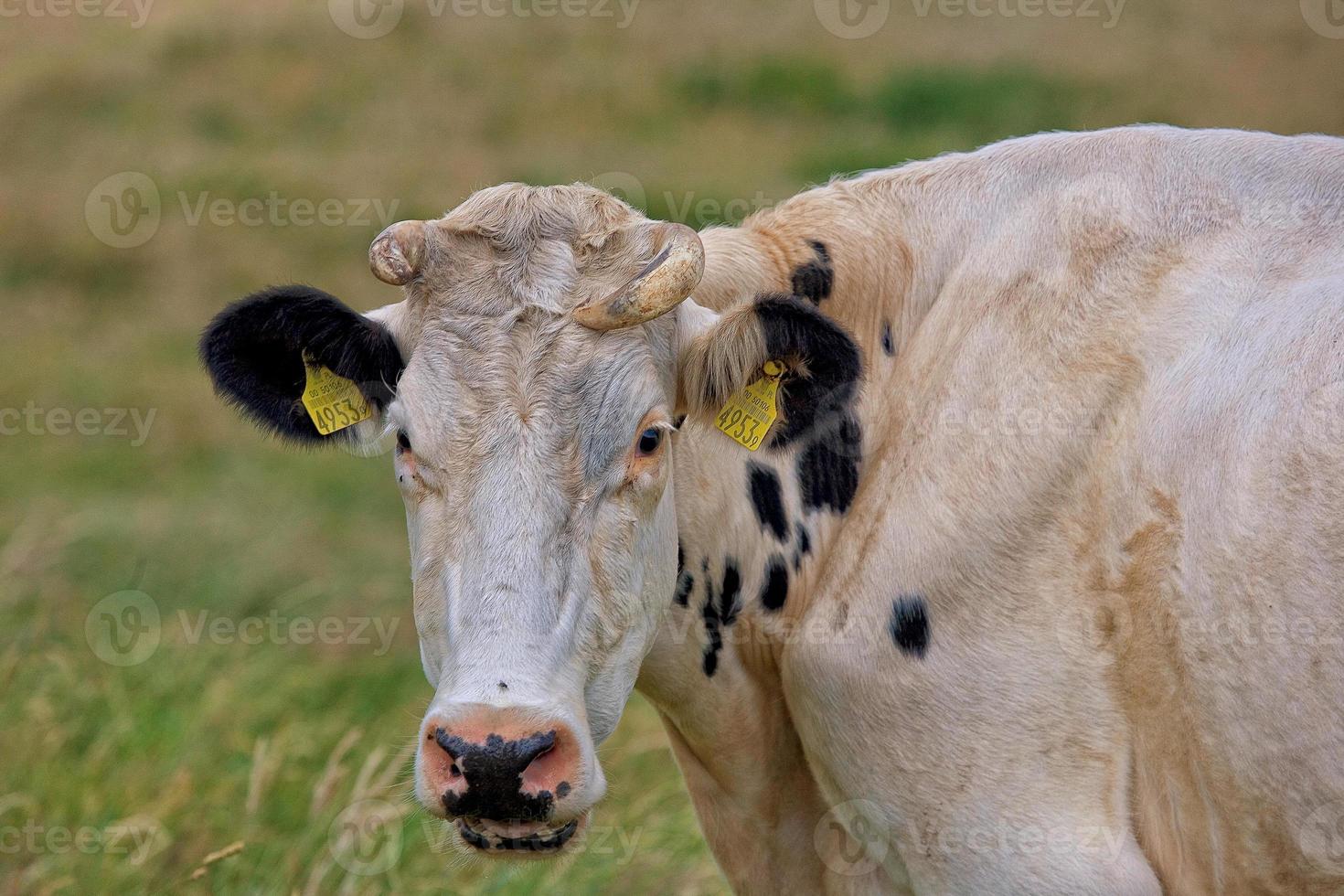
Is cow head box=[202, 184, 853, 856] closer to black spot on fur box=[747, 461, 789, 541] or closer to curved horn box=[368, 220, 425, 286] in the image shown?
curved horn box=[368, 220, 425, 286]

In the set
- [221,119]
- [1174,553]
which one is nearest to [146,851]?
[1174,553]

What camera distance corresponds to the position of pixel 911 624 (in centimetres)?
406

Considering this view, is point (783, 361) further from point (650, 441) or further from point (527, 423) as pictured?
point (527, 423)

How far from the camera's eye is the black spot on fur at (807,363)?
4062 mm

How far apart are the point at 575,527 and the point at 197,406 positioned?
12.1 meters

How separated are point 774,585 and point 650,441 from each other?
2.58ft

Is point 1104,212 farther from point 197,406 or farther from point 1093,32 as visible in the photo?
point 1093,32

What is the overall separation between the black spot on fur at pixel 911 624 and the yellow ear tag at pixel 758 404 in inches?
25.3

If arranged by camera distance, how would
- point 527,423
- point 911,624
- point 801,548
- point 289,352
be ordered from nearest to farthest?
point 527,423, point 911,624, point 289,352, point 801,548

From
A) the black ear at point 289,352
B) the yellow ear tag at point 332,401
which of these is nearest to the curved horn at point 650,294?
the black ear at point 289,352

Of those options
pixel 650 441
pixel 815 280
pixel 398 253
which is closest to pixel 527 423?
pixel 650 441

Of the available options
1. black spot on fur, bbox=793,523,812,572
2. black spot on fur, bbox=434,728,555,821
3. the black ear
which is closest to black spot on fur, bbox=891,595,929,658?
black spot on fur, bbox=793,523,812,572

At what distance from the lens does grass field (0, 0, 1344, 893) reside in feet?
20.3

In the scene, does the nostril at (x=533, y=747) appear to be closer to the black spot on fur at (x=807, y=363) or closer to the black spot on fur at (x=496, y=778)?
the black spot on fur at (x=496, y=778)
